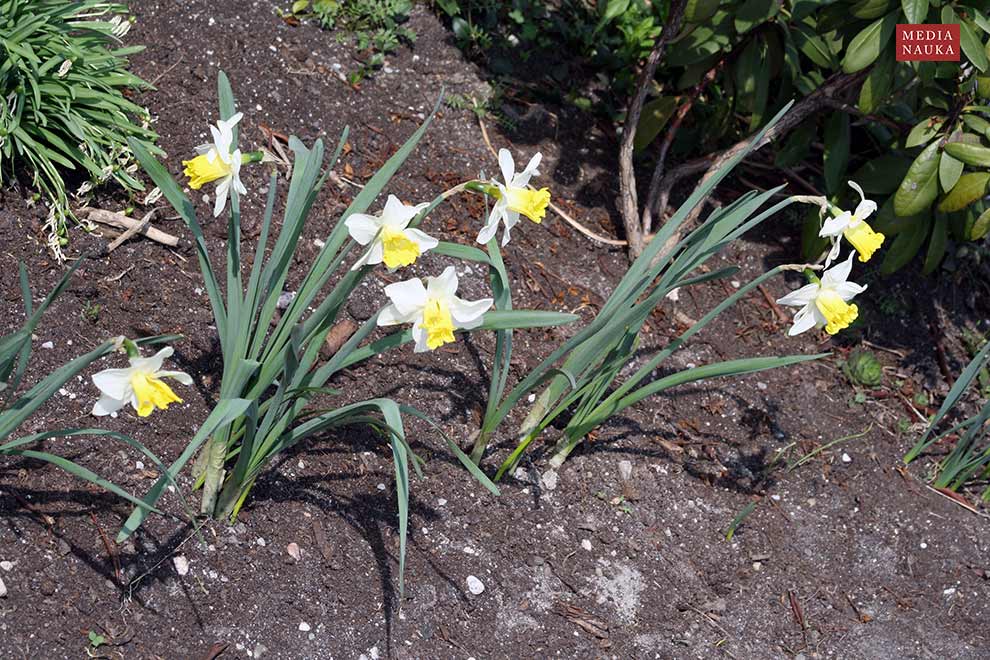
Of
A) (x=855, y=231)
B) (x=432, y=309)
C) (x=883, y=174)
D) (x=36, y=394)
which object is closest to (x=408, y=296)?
(x=432, y=309)

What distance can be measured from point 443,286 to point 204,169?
46 centimetres

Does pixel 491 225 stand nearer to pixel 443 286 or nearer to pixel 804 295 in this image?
pixel 443 286

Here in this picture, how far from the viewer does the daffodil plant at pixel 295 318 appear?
1.50 m

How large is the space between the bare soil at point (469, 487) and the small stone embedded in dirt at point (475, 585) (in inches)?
0.5

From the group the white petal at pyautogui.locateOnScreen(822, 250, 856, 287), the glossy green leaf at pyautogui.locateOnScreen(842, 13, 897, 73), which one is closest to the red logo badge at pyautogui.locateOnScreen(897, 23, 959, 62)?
the glossy green leaf at pyautogui.locateOnScreen(842, 13, 897, 73)

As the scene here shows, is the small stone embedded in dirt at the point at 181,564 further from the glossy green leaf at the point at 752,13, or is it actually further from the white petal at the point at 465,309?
the glossy green leaf at the point at 752,13

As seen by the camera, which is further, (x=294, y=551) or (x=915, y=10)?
(x=915, y=10)

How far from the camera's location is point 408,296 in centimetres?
152

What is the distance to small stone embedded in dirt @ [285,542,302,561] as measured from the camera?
1.92 m

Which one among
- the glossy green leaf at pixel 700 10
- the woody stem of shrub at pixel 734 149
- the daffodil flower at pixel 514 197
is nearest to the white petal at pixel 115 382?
the daffodil flower at pixel 514 197

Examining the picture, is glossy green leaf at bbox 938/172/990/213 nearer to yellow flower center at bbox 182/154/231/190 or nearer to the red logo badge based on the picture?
the red logo badge

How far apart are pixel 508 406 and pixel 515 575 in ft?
1.32

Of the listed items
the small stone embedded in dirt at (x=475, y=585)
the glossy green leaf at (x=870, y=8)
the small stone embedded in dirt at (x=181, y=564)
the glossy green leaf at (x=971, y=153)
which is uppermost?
the glossy green leaf at (x=870, y=8)

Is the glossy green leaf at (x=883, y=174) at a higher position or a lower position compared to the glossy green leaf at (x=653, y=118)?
lower
